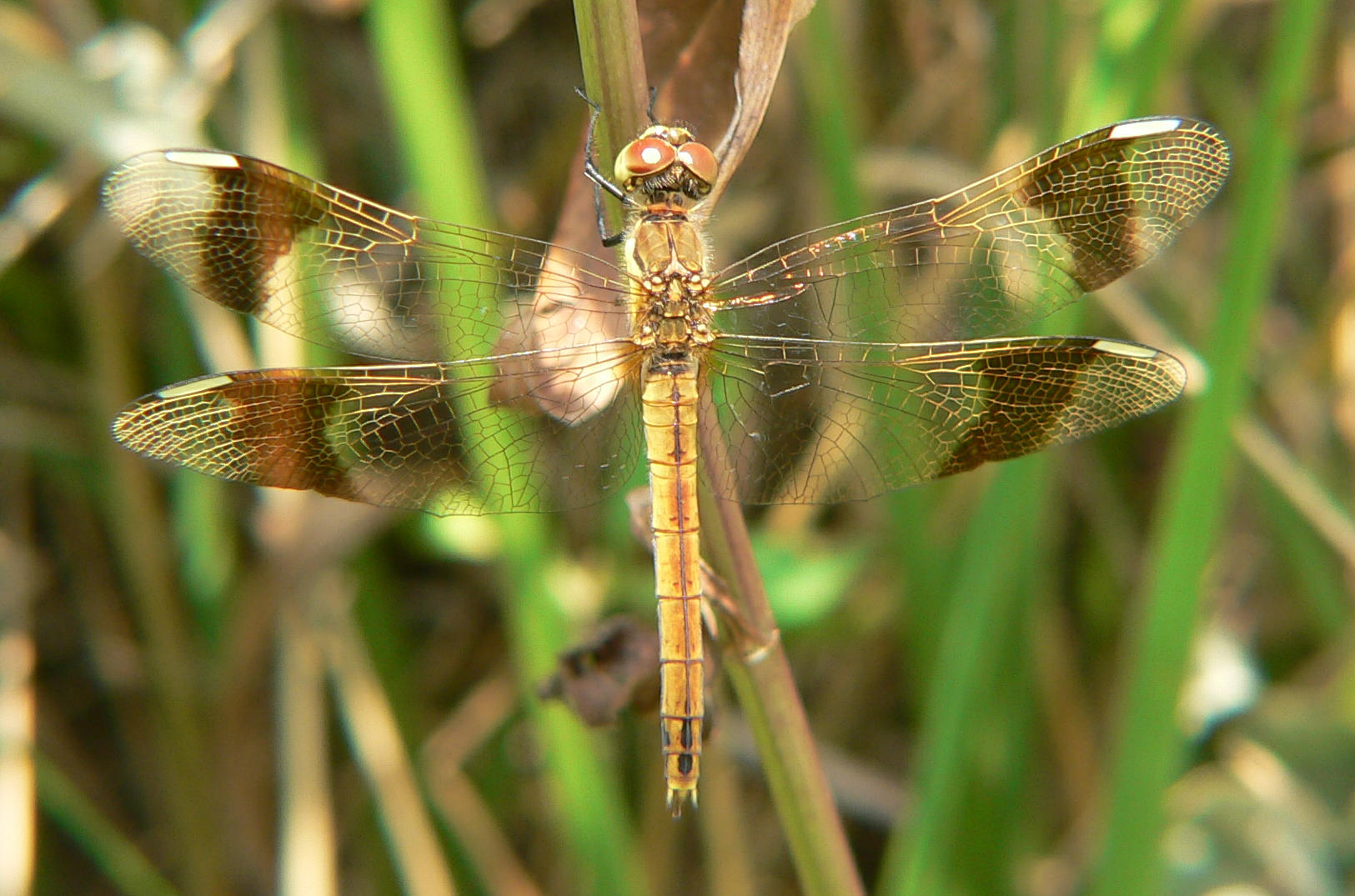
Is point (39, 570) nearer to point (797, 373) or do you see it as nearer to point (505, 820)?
point (505, 820)

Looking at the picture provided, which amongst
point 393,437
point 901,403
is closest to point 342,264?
point 393,437

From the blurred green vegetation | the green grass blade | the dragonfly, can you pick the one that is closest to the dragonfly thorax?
the dragonfly

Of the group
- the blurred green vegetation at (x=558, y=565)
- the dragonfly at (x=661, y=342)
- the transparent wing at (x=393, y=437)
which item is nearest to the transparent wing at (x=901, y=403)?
the dragonfly at (x=661, y=342)

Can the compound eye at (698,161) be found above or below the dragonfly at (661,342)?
above

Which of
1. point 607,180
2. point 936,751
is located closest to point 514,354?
point 607,180

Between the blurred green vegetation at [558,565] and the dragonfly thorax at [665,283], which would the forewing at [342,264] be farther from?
the blurred green vegetation at [558,565]

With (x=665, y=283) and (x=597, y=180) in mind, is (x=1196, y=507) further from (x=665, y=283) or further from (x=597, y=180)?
(x=597, y=180)

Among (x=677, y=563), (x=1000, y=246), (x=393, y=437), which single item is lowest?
(x=677, y=563)
